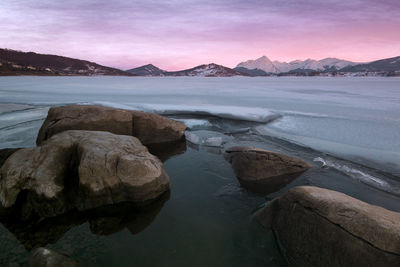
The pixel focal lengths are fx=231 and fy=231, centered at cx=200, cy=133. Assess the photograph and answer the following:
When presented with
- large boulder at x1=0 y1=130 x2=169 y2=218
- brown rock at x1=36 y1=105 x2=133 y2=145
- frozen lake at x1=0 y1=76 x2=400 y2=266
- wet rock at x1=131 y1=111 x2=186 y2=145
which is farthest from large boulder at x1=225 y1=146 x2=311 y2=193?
brown rock at x1=36 y1=105 x2=133 y2=145

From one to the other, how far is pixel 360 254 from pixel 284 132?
22.8 feet

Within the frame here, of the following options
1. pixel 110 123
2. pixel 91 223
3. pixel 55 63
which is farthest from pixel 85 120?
pixel 55 63

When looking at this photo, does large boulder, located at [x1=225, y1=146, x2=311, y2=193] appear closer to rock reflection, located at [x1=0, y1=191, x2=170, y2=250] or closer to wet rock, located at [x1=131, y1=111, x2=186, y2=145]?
rock reflection, located at [x1=0, y1=191, x2=170, y2=250]

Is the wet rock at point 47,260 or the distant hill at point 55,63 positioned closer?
the wet rock at point 47,260

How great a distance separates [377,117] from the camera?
11.3 metres

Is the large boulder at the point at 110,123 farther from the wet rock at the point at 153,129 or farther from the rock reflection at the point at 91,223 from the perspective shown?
the rock reflection at the point at 91,223

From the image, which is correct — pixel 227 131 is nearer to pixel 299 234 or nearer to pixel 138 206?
pixel 138 206

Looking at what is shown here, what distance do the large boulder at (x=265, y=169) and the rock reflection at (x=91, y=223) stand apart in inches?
90.9

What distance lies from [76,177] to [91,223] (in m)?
1.20

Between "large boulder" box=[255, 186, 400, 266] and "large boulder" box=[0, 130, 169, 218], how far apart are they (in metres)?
2.72

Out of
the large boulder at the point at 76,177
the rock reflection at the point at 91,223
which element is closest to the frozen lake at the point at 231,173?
the rock reflection at the point at 91,223

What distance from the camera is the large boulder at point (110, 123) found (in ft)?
23.9

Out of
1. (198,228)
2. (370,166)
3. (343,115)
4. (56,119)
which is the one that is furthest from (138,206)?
(343,115)

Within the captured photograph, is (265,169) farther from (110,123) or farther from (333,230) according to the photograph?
(110,123)
